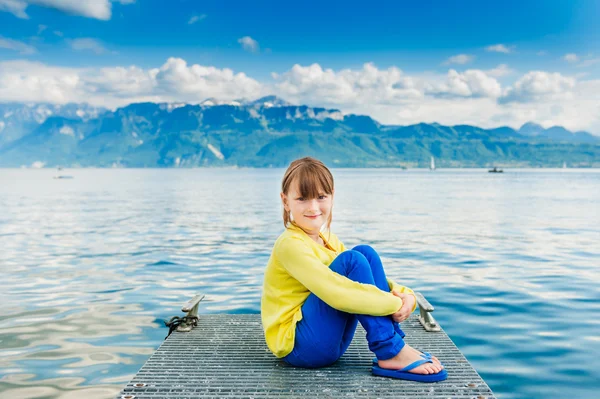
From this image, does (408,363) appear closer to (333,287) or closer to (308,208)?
(333,287)

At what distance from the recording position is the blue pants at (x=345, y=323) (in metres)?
5.36

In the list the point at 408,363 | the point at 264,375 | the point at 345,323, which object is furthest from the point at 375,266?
the point at 264,375

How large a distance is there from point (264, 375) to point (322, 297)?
1.28 m

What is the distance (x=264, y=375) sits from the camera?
18.9 ft

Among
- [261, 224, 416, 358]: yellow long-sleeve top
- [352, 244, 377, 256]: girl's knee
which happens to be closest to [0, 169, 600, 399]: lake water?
[261, 224, 416, 358]: yellow long-sleeve top

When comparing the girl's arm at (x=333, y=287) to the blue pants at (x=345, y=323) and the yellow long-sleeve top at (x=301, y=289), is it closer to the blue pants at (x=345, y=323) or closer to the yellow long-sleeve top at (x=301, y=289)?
the yellow long-sleeve top at (x=301, y=289)

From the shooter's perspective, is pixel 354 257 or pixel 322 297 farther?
pixel 354 257

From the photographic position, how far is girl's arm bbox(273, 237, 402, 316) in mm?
5062

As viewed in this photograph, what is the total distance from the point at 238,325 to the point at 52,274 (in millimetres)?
9385

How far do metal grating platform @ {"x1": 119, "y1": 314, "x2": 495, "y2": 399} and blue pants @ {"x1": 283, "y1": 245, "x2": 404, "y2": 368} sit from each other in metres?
0.30

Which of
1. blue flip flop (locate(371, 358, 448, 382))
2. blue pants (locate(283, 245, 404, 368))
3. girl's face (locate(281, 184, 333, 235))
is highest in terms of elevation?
girl's face (locate(281, 184, 333, 235))

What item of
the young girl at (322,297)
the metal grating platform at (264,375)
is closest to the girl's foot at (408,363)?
the young girl at (322,297)

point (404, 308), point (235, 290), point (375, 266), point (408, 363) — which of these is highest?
point (375, 266)

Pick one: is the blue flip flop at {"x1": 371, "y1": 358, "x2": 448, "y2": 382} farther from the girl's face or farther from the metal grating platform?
the girl's face
